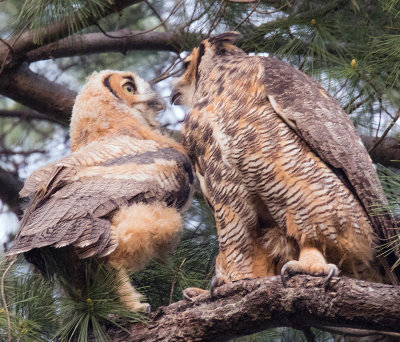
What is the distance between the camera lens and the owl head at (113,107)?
3.49 m

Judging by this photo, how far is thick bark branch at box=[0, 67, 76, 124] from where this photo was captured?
397 centimetres

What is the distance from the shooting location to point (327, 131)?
273 cm

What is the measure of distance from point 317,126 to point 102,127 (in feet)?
4.19

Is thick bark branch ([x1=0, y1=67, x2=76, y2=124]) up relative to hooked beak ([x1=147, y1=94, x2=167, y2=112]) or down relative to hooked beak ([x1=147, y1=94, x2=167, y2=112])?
up

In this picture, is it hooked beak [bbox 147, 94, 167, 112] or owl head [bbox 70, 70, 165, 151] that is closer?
owl head [bbox 70, 70, 165, 151]

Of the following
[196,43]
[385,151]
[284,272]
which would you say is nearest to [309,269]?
[284,272]

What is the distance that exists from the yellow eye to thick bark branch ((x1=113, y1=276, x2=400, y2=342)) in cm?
148

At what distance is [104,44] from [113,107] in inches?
32.5

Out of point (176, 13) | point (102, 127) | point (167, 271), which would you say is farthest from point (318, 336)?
point (176, 13)

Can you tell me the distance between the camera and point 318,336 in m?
3.59

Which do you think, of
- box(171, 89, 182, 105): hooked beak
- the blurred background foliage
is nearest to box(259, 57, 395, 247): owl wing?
the blurred background foliage

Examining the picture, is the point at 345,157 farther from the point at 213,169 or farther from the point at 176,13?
the point at 176,13

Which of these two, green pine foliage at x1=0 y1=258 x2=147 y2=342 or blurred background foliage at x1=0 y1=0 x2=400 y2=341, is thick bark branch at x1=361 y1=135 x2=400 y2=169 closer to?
blurred background foliage at x1=0 y1=0 x2=400 y2=341

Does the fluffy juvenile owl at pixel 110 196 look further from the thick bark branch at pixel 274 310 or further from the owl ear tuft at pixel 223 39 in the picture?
the owl ear tuft at pixel 223 39
